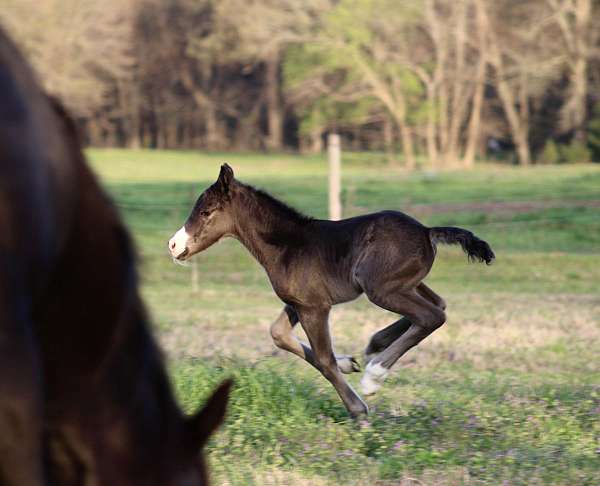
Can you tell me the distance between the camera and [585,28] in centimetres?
4475

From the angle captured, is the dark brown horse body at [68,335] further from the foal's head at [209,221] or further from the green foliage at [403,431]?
the foal's head at [209,221]

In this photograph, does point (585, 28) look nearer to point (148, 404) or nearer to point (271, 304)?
point (271, 304)

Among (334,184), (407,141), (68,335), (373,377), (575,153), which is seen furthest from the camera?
(407,141)

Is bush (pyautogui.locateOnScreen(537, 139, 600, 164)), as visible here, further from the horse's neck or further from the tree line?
the horse's neck

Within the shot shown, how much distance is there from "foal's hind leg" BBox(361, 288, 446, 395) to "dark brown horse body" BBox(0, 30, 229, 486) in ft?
16.1

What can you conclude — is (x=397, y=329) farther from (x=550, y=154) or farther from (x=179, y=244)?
(x=550, y=154)

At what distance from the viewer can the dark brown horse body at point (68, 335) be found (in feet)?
7.16

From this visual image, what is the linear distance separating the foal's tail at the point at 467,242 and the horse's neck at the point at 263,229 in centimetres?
112

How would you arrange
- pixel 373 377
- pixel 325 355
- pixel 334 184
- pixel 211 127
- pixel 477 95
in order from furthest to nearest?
pixel 211 127 < pixel 477 95 < pixel 334 184 < pixel 373 377 < pixel 325 355

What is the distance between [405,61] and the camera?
51344 mm

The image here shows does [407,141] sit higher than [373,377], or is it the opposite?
[407,141]

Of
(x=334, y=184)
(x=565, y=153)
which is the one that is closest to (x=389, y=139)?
(x=565, y=153)

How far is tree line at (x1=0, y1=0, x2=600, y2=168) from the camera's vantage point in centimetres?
4700

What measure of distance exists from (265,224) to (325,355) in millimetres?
1264
